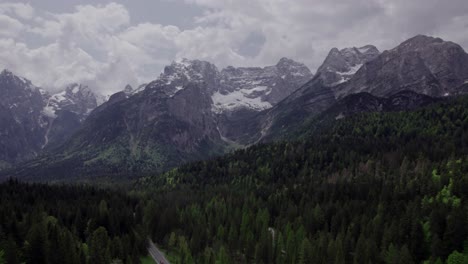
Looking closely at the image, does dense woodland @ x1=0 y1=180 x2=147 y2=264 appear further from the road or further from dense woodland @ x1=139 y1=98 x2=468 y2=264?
dense woodland @ x1=139 y1=98 x2=468 y2=264

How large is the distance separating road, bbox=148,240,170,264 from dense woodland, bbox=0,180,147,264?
4.24 metres

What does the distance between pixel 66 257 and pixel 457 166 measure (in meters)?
130

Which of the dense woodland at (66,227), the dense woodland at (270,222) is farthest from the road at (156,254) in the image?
the dense woodland at (66,227)

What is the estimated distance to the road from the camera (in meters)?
129

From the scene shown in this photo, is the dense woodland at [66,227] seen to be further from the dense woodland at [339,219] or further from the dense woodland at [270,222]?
the dense woodland at [339,219]

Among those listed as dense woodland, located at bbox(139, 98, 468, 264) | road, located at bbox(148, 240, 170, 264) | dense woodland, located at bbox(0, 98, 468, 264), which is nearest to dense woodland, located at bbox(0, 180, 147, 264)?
dense woodland, located at bbox(0, 98, 468, 264)

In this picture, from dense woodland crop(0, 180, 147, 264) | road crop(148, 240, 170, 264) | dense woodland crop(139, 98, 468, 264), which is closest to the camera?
dense woodland crop(0, 180, 147, 264)

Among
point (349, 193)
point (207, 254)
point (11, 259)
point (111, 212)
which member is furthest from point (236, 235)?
point (11, 259)

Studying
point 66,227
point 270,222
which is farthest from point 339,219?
point 66,227

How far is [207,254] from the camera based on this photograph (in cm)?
12106

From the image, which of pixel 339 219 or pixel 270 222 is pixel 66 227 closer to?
pixel 270 222

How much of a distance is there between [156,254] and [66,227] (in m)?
29.5

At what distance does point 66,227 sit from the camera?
391 ft

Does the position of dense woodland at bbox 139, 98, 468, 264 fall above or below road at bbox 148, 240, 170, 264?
above
